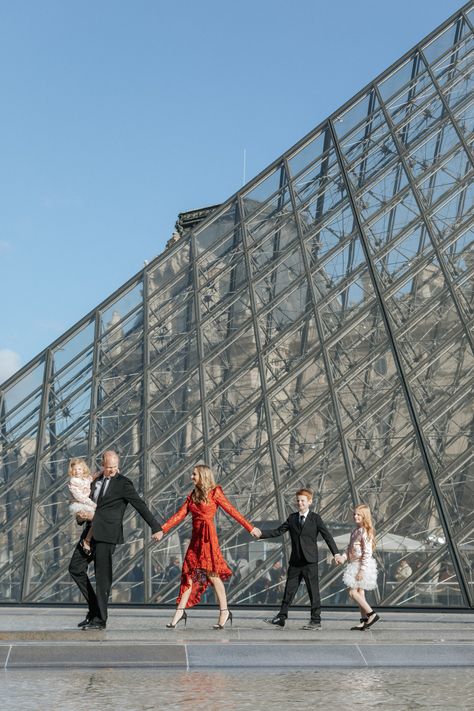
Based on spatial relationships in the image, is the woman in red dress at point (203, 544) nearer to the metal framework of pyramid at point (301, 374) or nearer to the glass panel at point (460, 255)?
the metal framework of pyramid at point (301, 374)

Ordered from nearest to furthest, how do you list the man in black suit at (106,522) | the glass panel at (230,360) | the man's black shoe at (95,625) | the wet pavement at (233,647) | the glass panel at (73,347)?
the wet pavement at (233,647), the man's black shoe at (95,625), the man in black suit at (106,522), the glass panel at (230,360), the glass panel at (73,347)

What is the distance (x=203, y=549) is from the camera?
10.9 metres

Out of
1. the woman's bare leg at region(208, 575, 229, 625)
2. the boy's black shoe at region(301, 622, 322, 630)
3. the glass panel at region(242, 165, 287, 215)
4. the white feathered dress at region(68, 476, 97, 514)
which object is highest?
the glass panel at region(242, 165, 287, 215)

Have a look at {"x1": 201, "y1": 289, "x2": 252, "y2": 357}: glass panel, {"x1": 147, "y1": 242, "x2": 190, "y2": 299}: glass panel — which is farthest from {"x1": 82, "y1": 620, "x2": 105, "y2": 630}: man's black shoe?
{"x1": 147, "y1": 242, "x2": 190, "y2": 299}: glass panel

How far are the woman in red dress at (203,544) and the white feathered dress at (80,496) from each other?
2.53ft

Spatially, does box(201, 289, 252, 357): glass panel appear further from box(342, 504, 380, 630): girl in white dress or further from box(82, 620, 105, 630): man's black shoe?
box(82, 620, 105, 630): man's black shoe

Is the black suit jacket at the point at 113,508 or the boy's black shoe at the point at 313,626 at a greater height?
the black suit jacket at the point at 113,508

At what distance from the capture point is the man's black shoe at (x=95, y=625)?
10.1 meters

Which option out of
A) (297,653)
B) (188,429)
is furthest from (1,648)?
(188,429)

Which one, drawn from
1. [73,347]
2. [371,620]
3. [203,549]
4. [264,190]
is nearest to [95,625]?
[203,549]

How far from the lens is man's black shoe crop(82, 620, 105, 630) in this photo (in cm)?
1006

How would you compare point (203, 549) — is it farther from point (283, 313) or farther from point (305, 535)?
point (283, 313)

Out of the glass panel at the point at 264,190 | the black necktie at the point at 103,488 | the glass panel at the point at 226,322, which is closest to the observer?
the black necktie at the point at 103,488

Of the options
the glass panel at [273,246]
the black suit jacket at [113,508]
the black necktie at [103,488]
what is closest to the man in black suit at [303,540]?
the black suit jacket at [113,508]
